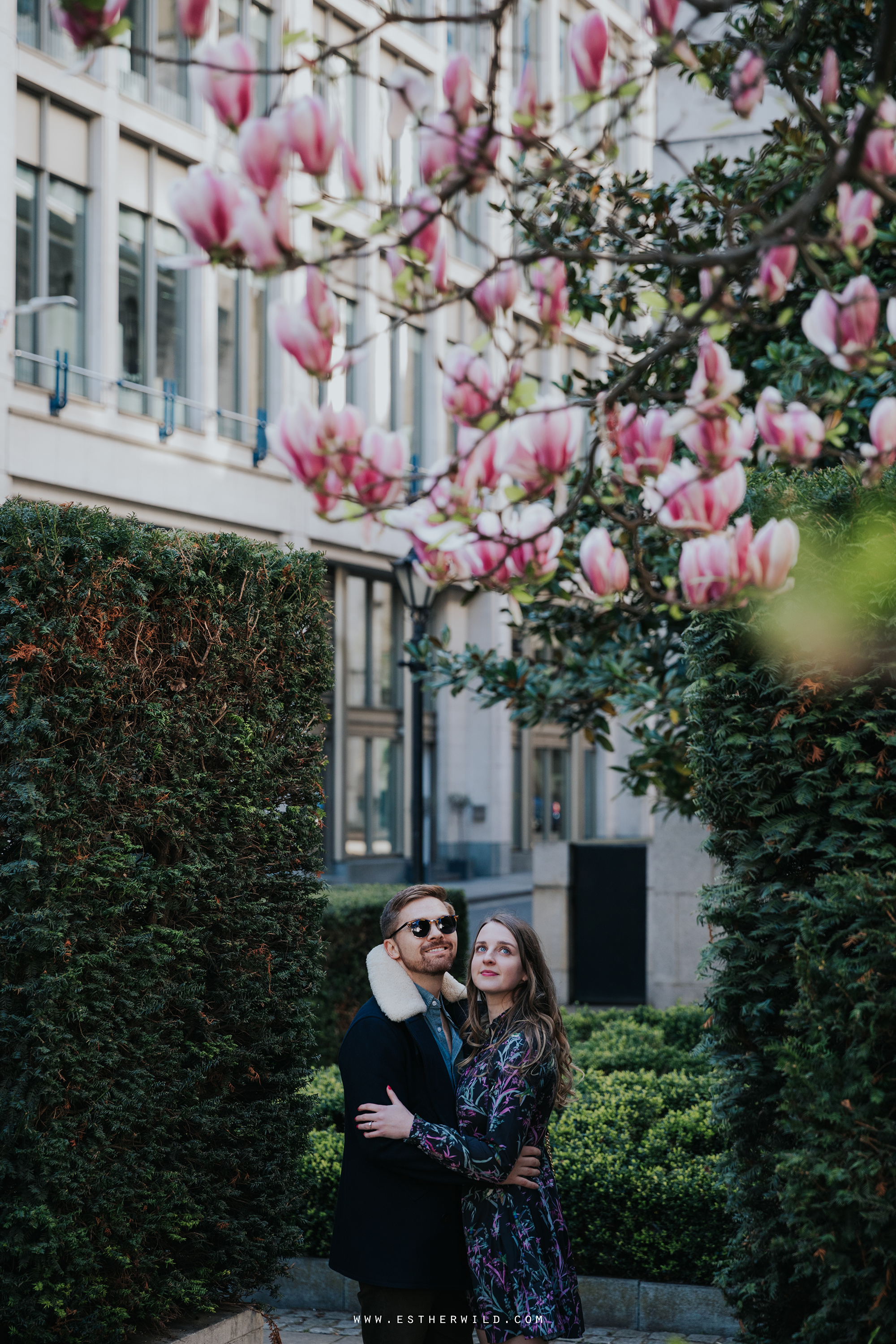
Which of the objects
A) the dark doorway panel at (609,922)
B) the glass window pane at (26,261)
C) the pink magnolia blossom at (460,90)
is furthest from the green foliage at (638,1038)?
the glass window pane at (26,261)

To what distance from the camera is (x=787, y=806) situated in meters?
4.02

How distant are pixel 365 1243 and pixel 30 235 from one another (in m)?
19.6

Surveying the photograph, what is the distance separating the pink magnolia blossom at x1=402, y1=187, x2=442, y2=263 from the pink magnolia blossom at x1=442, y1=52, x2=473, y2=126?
0.53ft

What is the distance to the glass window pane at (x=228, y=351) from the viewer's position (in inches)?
972

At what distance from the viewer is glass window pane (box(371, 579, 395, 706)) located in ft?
104

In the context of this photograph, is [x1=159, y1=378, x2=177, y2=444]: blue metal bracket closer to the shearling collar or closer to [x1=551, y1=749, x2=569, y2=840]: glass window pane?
the shearling collar

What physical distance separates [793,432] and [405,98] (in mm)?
1070

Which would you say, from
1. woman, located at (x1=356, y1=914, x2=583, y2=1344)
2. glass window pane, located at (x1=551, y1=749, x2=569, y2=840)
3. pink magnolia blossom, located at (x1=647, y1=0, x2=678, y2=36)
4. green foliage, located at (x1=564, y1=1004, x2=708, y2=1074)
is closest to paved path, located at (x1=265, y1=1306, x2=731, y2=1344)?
green foliage, located at (x1=564, y1=1004, x2=708, y2=1074)

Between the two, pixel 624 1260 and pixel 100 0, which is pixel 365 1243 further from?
pixel 100 0

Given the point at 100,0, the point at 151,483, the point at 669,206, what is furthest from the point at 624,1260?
the point at 151,483

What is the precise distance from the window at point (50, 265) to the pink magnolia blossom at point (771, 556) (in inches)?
754

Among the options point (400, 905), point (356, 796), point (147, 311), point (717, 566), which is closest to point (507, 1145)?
point (400, 905)

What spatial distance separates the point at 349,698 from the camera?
30734mm

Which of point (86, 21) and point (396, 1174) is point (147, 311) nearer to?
point (396, 1174)
